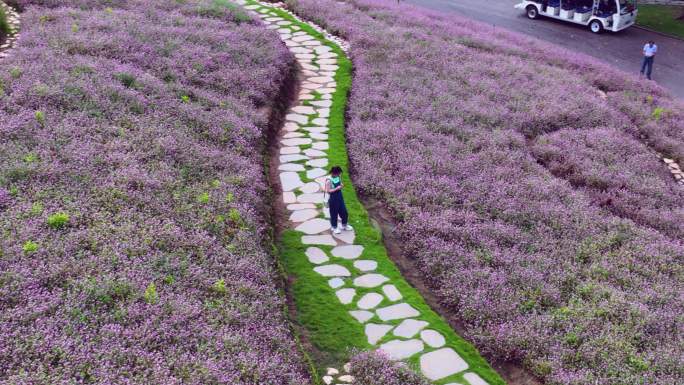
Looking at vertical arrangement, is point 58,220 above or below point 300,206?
above


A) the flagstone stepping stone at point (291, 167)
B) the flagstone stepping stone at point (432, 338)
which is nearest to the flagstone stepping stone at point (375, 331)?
the flagstone stepping stone at point (432, 338)

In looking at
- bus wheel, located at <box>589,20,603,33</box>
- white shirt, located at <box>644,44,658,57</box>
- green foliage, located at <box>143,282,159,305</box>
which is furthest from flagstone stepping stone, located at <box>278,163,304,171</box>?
bus wheel, located at <box>589,20,603,33</box>

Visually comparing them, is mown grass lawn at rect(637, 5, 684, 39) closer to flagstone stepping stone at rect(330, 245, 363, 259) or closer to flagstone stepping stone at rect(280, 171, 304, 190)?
flagstone stepping stone at rect(280, 171, 304, 190)

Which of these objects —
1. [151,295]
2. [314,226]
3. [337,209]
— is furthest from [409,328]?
[151,295]

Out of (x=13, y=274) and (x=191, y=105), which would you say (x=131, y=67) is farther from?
(x=13, y=274)

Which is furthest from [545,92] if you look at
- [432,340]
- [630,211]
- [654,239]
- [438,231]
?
[432,340]

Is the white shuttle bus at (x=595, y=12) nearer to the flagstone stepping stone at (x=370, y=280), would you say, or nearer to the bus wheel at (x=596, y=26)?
the bus wheel at (x=596, y=26)

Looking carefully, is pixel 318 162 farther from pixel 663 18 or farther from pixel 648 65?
pixel 663 18
